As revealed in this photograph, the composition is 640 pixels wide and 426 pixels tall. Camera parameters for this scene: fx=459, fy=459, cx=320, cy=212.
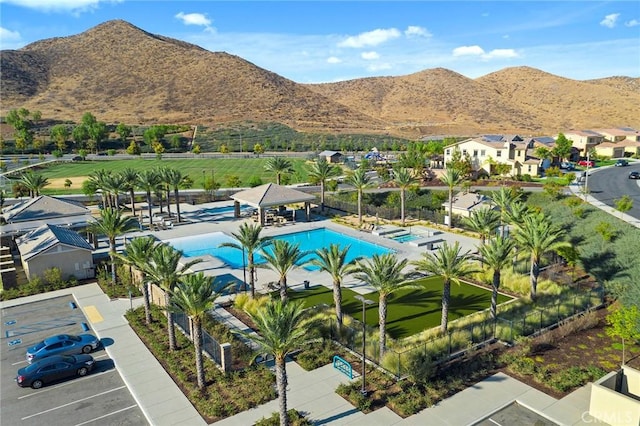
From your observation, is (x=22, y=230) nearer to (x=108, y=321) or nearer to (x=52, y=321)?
(x=52, y=321)

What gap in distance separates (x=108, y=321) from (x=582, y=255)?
117ft

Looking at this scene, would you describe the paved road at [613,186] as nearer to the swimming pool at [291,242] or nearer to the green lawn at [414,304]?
the green lawn at [414,304]

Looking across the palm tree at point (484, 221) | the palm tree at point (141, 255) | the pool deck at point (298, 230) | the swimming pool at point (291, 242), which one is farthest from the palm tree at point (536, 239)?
the palm tree at point (141, 255)

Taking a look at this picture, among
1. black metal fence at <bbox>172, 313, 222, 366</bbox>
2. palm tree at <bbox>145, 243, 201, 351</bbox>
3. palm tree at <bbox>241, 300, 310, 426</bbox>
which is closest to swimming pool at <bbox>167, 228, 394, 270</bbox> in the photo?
black metal fence at <bbox>172, 313, 222, 366</bbox>

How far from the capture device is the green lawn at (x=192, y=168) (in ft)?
271

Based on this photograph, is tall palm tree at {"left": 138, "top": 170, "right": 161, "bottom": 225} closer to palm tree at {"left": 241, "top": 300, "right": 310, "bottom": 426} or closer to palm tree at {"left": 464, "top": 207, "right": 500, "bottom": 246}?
palm tree at {"left": 464, "top": 207, "right": 500, "bottom": 246}

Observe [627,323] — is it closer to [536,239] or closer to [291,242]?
[536,239]

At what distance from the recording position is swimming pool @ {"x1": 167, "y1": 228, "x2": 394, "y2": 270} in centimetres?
4453

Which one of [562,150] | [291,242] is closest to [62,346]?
[291,242]

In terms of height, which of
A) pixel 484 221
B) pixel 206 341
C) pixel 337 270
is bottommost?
pixel 206 341

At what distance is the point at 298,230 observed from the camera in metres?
52.0

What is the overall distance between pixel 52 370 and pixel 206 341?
7.56m

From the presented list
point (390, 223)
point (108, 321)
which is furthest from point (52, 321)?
point (390, 223)

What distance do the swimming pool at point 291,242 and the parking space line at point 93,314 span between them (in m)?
12.4
